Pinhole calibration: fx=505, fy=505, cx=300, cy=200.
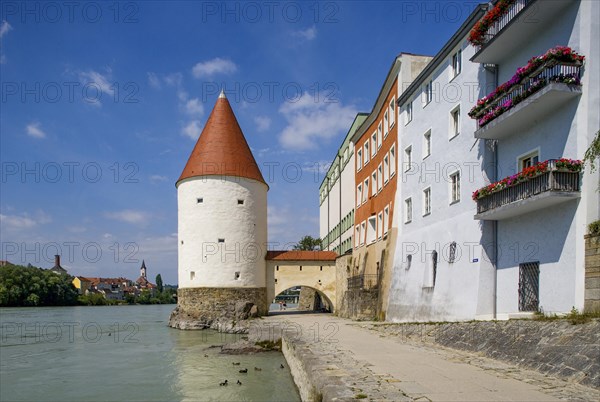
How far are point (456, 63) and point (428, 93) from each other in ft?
7.83

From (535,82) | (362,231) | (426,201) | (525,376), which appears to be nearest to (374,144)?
(362,231)

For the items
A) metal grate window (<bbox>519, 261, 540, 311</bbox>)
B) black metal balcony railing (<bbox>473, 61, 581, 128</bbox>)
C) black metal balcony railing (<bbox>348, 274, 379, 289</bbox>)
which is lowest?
black metal balcony railing (<bbox>348, 274, 379, 289</bbox>)

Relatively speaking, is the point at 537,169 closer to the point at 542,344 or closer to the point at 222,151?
the point at 542,344

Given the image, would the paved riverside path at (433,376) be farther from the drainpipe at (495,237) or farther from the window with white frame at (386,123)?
the window with white frame at (386,123)

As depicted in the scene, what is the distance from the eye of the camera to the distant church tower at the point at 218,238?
3158 centimetres

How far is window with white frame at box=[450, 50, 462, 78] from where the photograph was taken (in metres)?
16.2

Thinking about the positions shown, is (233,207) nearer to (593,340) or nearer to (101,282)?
(593,340)

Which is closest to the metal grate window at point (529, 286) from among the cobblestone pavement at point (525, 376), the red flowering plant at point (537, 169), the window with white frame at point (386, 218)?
the red flowering plant at point (537, 169)

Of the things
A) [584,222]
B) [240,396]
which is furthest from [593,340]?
[240,396]

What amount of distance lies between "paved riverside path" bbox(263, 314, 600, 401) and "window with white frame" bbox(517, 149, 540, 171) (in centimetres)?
503

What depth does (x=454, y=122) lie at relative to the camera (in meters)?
16.8

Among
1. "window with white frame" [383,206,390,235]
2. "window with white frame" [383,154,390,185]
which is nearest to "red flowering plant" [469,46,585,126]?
"window with white frame" [383,154,390,185]

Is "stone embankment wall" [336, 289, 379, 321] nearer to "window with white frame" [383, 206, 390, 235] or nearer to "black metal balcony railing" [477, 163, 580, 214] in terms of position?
"window with white frame" [383, 206, 390, 235]

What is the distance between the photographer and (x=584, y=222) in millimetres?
10430
